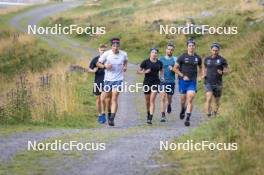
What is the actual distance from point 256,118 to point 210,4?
37555mm

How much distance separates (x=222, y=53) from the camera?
93.1 feet

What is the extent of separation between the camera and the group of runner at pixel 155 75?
54.5ft

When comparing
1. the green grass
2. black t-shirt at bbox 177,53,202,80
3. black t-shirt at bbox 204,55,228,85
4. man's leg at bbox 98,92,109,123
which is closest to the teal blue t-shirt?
black t-shirt at bbox 177,53,202,80

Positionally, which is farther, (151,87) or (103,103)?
(103,103)

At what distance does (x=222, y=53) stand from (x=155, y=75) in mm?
11962

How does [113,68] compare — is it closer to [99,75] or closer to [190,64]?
[99,75]

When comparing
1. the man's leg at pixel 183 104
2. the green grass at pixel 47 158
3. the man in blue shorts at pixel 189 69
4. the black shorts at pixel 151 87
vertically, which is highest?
the man in blue shorts at pixel 189 69

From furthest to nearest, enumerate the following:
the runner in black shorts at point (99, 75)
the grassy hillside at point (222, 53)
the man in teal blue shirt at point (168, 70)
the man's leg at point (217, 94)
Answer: the man in teal blue shirt at point (168, 70) → the runner in black shorts at point (99, 75) → the man's leg at point (217, 94) → the grassy hillside at point (222, 53)

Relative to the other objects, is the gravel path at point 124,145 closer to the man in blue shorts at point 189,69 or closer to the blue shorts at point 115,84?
the man in blue shorts at point 189,69

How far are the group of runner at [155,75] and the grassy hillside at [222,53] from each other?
73cm

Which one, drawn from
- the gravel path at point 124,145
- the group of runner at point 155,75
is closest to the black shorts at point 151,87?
the group of runner at point 155,75

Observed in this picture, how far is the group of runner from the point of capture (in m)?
16.6

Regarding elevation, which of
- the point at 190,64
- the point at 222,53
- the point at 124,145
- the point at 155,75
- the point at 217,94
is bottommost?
the point at 124,145

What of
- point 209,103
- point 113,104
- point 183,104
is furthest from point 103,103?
point 209,103
